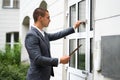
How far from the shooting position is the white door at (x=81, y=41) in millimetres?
4613

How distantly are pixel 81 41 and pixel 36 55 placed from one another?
122cm

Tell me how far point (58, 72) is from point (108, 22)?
268 centimetres

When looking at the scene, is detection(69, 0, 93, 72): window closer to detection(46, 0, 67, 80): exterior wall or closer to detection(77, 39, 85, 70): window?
detection(77, 39, 85, 70): window

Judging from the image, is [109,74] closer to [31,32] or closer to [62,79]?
[31,32]

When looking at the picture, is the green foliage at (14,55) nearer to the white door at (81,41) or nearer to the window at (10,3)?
the window at (10,3)

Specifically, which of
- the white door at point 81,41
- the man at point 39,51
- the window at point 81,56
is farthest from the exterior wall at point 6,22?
the man at point 39,51

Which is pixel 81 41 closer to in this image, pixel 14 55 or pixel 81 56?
pixel 81 56

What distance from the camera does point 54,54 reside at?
22.3 feet

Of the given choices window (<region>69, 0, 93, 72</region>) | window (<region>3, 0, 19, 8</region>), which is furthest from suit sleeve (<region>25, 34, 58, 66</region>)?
window (<region>3, 0, 19, 8</region>)

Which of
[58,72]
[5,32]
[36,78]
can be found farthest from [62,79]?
[5,32]

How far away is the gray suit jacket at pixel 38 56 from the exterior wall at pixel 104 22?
0.57 metres

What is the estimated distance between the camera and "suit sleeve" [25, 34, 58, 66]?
3.91 meters

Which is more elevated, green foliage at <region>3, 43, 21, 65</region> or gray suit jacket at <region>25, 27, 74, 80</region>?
gray suit jacket at <region>25, 27, 74, 80</region>

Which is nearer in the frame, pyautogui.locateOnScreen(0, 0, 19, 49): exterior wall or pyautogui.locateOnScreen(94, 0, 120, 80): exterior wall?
pyautogui.locateOnScreen(94, 0, 120, 80): exterior wall
